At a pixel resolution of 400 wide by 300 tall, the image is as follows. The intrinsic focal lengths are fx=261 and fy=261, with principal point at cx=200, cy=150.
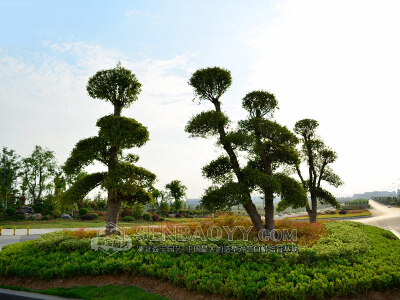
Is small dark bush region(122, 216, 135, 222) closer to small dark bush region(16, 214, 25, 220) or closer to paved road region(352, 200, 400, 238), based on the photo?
small dark bush region(16, 214, 25, 220)

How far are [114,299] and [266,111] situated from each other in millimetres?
10705

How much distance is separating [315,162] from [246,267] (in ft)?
50.1

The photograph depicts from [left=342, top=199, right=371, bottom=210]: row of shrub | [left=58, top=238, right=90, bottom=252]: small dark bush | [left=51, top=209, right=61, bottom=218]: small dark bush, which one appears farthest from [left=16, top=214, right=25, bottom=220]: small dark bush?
[left=342, top=199, right=371, bottom=210]: row of shrub

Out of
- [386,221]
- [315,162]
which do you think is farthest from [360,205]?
[315,162]

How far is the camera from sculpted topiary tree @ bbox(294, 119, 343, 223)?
65.8ft

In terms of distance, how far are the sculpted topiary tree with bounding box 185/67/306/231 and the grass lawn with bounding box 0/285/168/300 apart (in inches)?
193

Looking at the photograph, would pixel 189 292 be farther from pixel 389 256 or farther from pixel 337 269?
pixel 389 256

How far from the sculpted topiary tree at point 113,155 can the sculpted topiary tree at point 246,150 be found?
2803mm

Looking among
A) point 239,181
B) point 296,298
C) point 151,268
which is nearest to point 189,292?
point 151,268

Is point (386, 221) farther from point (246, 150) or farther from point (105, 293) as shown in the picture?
point (105, 293)

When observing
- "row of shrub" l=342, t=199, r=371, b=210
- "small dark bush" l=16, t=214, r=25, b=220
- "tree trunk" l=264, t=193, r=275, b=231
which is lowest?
"row of shrub" l=342, t=199, r=371, b=210

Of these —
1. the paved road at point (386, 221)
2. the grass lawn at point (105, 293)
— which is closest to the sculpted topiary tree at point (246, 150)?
the grass lawn at point (105, 293)

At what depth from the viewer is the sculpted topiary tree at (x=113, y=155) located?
11734 millimetres

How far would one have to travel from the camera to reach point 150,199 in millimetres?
12594
